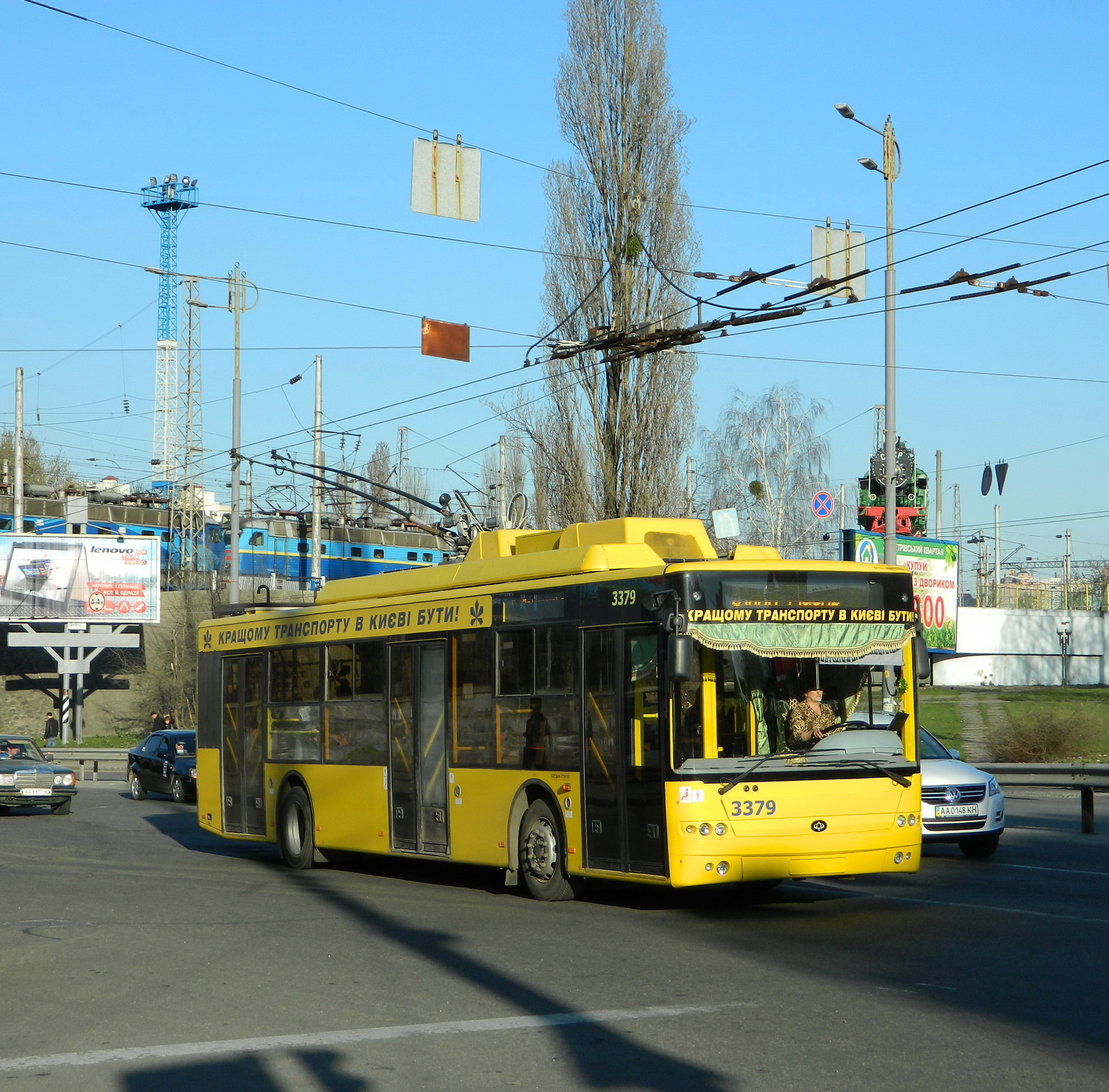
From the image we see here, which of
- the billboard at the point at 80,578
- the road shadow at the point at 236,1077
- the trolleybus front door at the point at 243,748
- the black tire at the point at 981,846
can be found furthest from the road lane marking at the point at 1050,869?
the billboard at the point at 80,578

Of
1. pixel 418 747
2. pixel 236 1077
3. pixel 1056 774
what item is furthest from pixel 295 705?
pixel 1056 774

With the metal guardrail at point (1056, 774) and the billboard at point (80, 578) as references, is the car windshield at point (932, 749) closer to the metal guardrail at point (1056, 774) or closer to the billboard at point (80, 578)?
the metal guardrail at point (1056, 774)

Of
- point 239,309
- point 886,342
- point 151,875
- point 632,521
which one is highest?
point 239,309

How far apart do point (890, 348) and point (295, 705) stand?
12.5m

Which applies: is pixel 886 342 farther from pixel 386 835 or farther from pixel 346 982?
pixel 346 982

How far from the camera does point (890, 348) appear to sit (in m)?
24.6

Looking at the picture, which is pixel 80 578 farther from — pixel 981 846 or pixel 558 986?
pixel 558 986

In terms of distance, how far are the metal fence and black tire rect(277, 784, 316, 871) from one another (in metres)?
65.4

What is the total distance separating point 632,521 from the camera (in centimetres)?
1285

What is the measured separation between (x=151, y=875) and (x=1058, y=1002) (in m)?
10.4

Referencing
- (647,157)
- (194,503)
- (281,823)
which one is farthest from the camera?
(194,503)

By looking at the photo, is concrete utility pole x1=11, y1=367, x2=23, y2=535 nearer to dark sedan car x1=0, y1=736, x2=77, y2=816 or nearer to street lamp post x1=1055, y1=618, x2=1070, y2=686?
dark sedan car x1=0, y1=736, x2=77, y2=816

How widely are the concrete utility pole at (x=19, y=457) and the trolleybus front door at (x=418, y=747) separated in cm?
4751

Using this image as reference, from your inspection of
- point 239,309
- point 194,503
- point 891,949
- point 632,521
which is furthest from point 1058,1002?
point 194,503
